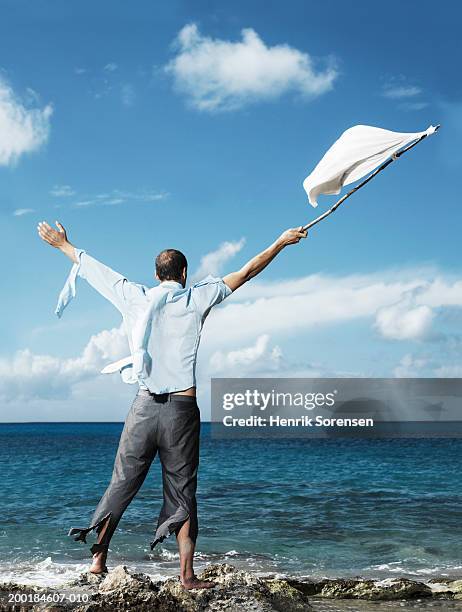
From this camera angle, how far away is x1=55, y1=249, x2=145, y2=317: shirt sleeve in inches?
196

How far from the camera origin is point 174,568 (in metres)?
9.90

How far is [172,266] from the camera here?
5000 millimetres

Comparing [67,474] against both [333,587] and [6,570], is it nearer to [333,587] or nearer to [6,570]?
[6,570]

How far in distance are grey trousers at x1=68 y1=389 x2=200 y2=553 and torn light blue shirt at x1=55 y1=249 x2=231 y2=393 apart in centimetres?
13

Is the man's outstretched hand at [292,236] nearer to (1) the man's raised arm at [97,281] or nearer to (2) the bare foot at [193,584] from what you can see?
(1) the man's raised arm at [97,281]

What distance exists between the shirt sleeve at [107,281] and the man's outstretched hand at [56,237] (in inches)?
3.9

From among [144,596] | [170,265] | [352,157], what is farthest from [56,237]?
[144,596]

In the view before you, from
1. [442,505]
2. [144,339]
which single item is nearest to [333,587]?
[144,339]

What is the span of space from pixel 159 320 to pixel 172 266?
1.30ft

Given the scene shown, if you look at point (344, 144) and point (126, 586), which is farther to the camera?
point (344, 144)

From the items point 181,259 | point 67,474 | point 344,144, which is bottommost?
point 67,474

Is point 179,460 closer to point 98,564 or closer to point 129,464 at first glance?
point 129,464

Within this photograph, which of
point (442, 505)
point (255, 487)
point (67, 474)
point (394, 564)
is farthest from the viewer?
point (67, 474)

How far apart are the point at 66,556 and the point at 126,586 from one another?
682 cm
